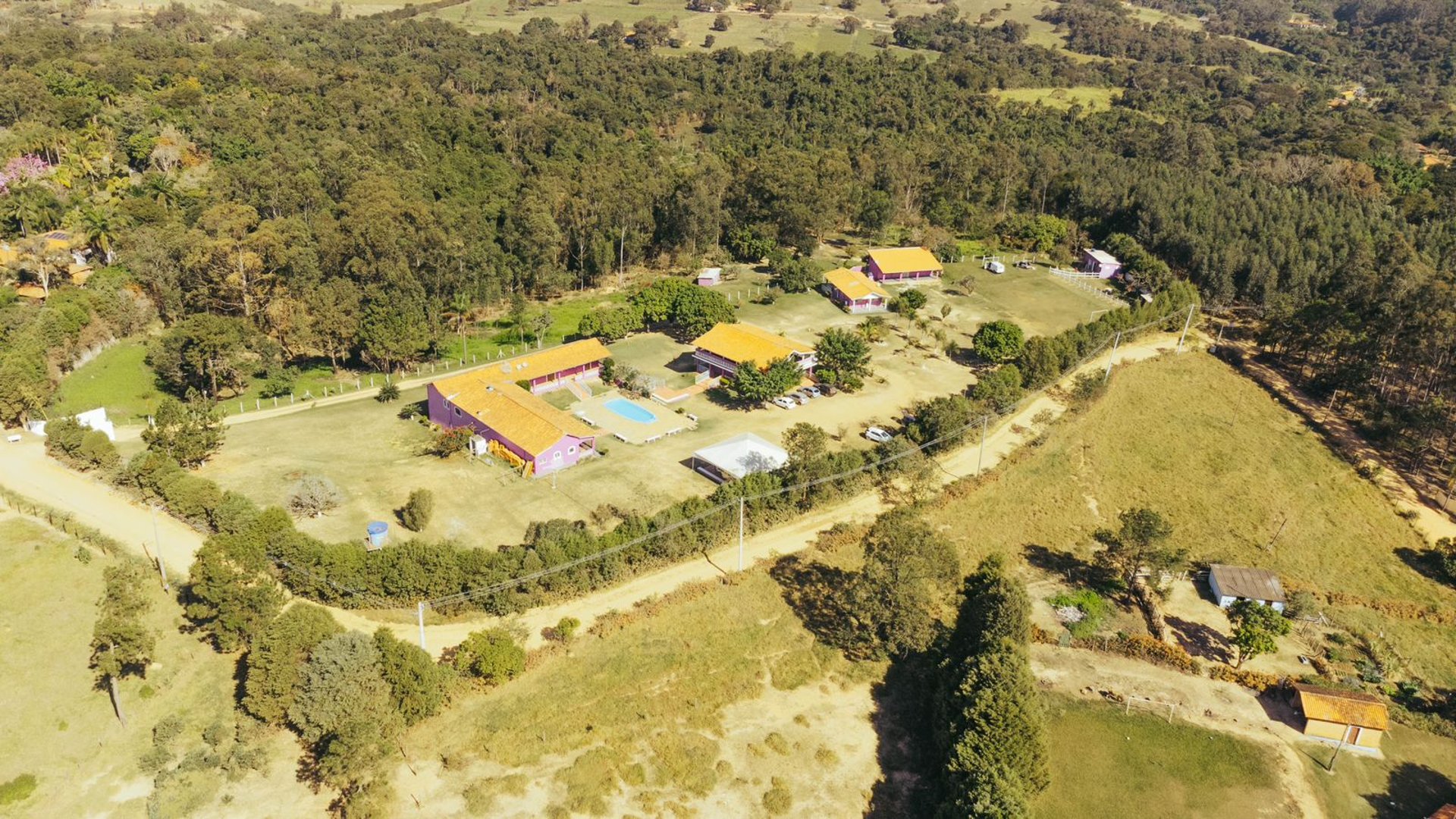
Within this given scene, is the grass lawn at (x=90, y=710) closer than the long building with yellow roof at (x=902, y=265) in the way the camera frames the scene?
Yes

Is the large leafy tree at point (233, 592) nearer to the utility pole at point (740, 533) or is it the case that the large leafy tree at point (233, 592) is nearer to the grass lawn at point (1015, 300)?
the utility pole at point (740, 533)

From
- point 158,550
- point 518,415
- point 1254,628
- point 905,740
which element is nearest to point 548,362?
A: point 518,415

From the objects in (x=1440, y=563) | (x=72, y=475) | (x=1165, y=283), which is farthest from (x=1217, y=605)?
(x=72, y=475)

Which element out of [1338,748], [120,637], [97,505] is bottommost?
[1338,748]

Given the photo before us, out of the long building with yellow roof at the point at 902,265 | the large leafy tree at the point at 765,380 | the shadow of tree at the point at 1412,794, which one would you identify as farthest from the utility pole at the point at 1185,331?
the shadow of tree at the point at 1412,794

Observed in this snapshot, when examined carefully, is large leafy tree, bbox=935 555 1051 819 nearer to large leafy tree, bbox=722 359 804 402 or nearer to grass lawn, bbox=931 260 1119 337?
large leafy tree, bbox=722 359 804 402

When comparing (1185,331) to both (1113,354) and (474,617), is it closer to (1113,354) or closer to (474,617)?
(1113,354)
